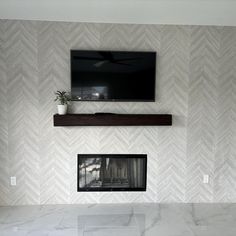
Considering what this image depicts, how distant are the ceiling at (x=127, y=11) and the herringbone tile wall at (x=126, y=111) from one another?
0.37ft

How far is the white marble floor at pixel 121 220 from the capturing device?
2.62 meters

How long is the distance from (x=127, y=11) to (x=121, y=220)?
8.18 feet

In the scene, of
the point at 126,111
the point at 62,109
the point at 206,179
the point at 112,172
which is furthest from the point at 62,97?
the point at 206,179

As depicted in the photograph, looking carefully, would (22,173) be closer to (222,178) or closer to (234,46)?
(222,178)

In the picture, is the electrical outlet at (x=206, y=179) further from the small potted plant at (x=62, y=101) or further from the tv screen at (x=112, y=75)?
the small potted plant at (x=62, y=101)

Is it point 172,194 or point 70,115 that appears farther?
point 172,194

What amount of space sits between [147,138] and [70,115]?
1080 mm

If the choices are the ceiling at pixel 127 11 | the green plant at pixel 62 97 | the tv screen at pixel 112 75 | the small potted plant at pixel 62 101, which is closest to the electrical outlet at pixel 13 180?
the small potted plant at pixel 62 101

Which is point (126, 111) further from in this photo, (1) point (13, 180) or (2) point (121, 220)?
(1) point (13, 180)

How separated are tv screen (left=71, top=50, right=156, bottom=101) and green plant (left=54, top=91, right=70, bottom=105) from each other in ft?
0.31

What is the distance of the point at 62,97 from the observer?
3115 mm

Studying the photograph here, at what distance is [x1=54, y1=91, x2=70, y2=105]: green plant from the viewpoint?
3.11 metres

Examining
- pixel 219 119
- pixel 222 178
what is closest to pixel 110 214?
pixel 222 178

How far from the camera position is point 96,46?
3.17 meters
